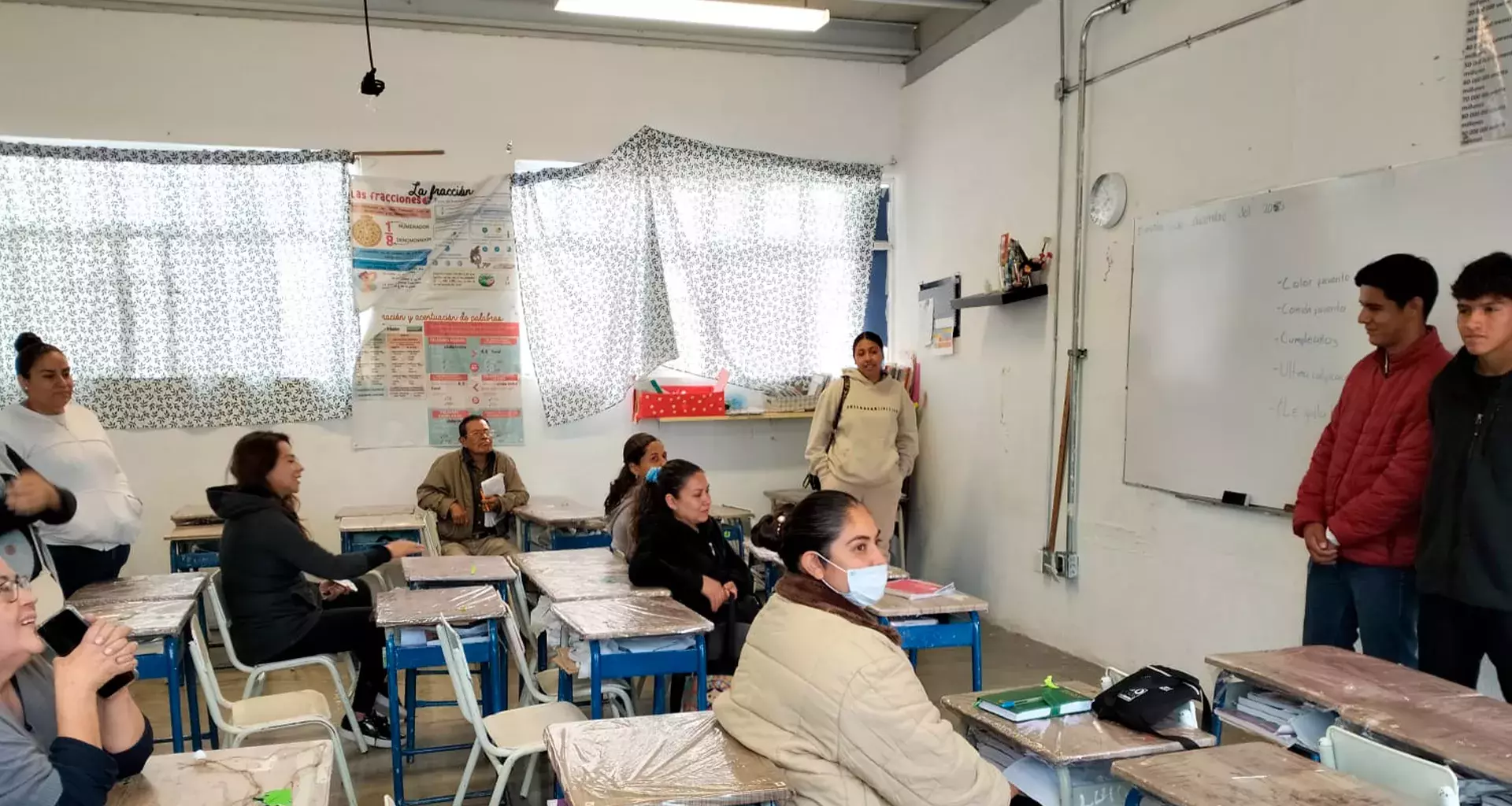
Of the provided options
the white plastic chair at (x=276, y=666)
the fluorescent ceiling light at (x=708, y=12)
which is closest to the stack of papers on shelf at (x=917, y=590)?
the white plastic chair at (x=276, y=666)

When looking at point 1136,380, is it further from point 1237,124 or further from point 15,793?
point 15,793

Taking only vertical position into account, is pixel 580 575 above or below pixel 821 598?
below

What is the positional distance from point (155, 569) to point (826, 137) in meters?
4.91

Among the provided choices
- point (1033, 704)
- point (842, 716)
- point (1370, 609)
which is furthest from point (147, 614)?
point (1370, 609)

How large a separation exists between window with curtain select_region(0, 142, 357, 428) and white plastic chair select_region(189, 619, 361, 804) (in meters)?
3.07

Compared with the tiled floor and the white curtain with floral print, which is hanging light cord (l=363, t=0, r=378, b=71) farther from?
the tiled floor

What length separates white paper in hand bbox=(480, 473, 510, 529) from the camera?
5.40 m

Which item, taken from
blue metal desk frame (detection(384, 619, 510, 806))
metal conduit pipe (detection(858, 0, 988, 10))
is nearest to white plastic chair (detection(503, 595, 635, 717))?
blue metal desk frame (detection(384, 619, 510, 806))

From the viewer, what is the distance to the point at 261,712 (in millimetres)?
2900

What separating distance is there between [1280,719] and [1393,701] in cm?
26

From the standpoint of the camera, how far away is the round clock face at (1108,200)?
455 cm

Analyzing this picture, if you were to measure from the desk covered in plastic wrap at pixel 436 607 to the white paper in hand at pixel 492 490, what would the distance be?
1.98 m

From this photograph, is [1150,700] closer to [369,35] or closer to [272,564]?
[272,564]

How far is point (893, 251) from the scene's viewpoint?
6824 millimetres
